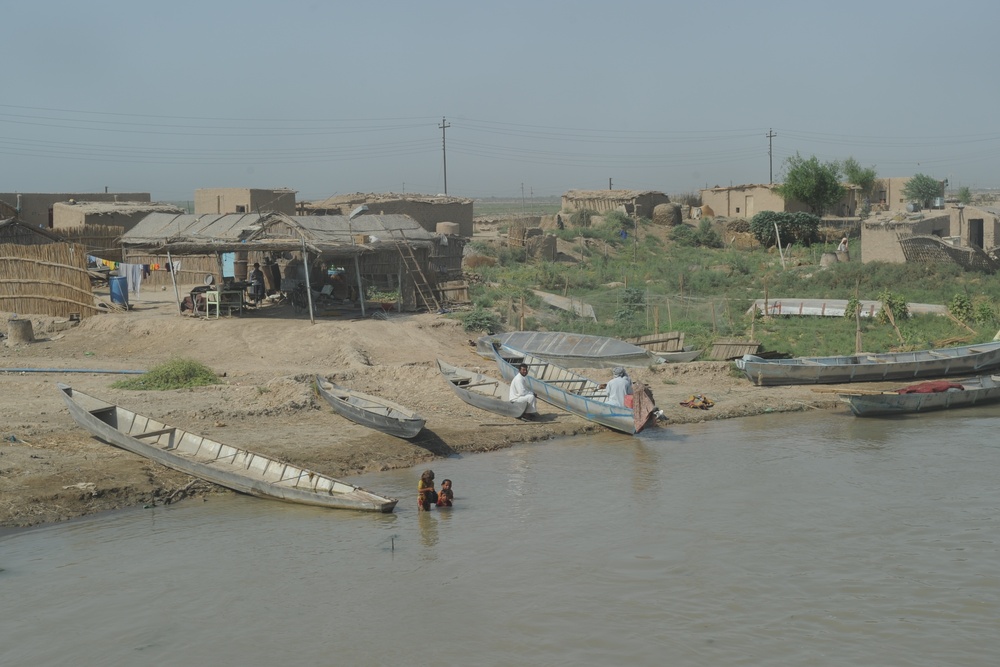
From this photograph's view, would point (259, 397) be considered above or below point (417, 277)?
below

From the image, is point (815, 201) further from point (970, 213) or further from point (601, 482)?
point (601, 482)

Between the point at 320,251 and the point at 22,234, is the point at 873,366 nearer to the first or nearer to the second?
the point at 320,251

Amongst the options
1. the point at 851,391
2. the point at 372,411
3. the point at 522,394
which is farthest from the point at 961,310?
the point at 372,411

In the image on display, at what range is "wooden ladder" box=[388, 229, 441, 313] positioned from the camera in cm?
2430

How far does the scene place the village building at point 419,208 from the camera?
111ft

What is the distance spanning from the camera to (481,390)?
690 inches

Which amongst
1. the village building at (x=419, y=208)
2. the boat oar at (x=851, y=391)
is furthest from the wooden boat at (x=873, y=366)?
the village building at (x=419, y=208)

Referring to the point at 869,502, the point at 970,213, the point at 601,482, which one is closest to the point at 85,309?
the point at 601,482

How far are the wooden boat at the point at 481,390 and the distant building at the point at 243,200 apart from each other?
1677 cm

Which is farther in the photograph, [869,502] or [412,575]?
[869,502]

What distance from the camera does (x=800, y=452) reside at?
15.5 metres

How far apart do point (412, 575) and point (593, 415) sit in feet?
22.0

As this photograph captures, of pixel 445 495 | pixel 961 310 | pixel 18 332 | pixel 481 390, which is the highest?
pixel 18 332

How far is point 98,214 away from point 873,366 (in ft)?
76.9
